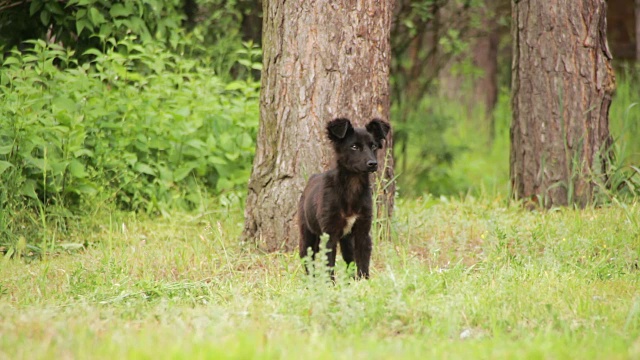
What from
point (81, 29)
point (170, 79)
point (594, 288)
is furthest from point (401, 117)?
point (594, 288)

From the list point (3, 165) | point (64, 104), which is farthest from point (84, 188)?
point (3, 165)

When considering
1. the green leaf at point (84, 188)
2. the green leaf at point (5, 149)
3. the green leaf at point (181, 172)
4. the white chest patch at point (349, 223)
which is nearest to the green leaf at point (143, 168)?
the green leaf at point (181, 172)

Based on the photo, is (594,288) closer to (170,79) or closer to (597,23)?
(597,23)

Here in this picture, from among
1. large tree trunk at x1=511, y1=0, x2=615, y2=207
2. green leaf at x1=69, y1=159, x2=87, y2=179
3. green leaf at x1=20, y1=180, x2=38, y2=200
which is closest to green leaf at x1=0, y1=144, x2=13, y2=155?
green leaf at x1=20, y1=180, x2=38, y2=200

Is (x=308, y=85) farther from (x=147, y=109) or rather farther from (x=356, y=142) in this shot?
(x=147, y=109)

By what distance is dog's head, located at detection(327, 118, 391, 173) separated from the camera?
6.08 m

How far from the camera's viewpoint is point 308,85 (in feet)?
22.5

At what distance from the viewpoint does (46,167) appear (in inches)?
296

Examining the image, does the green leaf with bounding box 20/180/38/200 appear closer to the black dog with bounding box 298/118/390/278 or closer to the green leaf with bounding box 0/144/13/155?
the green leaf with bounding box 0/144/13/155

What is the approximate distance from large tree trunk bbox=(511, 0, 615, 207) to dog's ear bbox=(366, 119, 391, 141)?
2.79m

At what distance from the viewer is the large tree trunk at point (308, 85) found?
22.4ft

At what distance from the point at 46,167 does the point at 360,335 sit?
14.3ft

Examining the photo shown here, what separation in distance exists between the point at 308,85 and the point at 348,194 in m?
1.25

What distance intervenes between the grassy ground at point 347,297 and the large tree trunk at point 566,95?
52 cm
